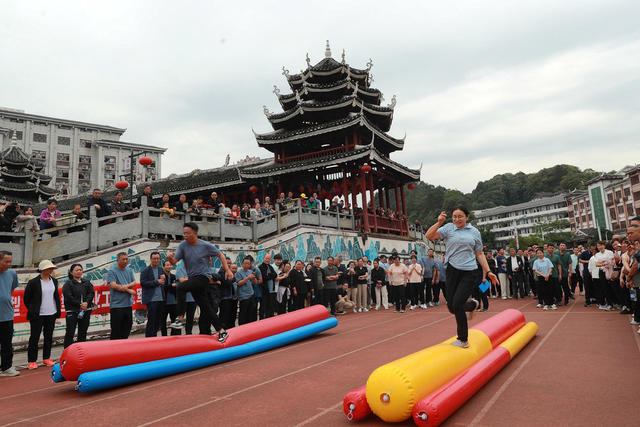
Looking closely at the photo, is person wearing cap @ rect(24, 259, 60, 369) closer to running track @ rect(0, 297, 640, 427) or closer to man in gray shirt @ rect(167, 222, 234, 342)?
running track @ rect(0, 297, 640, 427)

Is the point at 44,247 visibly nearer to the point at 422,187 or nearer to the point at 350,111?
the point at 350,111

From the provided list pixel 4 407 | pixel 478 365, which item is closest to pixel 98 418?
pixel 4 407

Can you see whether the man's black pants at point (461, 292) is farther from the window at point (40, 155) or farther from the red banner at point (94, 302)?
the window at point (40, 155)

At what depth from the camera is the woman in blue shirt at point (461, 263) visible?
509 cm

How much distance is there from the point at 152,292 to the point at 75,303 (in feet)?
4.07

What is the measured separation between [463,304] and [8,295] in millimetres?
6410

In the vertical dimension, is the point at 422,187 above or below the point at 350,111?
above

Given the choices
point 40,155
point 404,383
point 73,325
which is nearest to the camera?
point 404,383

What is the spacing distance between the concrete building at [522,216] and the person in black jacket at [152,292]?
81219 millimetres

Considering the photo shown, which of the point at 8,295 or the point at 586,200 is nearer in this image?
the point at 8,295

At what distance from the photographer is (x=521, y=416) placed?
3.64 meters

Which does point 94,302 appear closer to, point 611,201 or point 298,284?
point 298,284

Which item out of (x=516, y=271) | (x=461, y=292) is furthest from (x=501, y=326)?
(x=516, y=271)

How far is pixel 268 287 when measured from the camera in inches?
410
